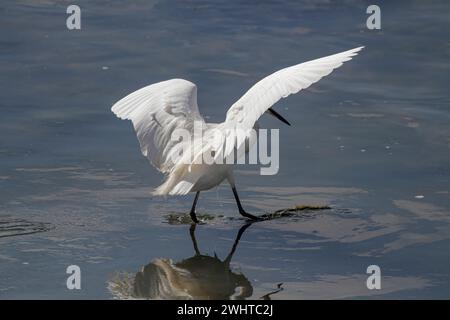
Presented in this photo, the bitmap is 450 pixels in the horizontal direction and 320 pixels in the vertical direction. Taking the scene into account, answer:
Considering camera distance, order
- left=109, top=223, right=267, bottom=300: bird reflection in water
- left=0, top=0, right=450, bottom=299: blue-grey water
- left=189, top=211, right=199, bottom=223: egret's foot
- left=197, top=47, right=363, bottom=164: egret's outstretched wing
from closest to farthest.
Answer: left=109, top=223, right=267, bottom=300: bird reflection in water → left=0, top=0, right=450, bottom=299: blue-grey water → left=197, top=47, right=363, bottom=164: egret's outstretched wing → left=189, top=211, right=199, bottom=223: egret's foot

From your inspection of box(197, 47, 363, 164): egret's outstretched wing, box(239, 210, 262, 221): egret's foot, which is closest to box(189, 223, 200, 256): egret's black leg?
box(239, 210, 262, 221): egret's foot

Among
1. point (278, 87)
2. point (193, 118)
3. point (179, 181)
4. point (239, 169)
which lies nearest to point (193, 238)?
point (179, 181)

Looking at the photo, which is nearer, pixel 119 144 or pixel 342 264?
pixel 342 264

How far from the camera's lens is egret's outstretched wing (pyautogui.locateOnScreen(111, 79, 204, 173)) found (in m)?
8.12

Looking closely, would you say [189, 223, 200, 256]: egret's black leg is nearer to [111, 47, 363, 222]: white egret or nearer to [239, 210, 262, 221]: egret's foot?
[111, 47, 363, 222]: white egret

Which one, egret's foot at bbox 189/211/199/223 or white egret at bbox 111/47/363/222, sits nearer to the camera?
white egret at bbox 111/47/363/222

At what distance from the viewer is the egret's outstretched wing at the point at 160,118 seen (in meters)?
8.12

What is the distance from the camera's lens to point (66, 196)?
8688 millimetres

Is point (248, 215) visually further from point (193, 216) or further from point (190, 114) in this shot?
point (190, 114)

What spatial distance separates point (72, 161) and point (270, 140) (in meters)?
1.92

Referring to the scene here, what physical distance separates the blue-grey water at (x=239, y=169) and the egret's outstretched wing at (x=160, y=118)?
58 cm

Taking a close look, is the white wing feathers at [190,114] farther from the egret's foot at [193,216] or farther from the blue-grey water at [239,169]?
the blue-grey water at [239,169]
